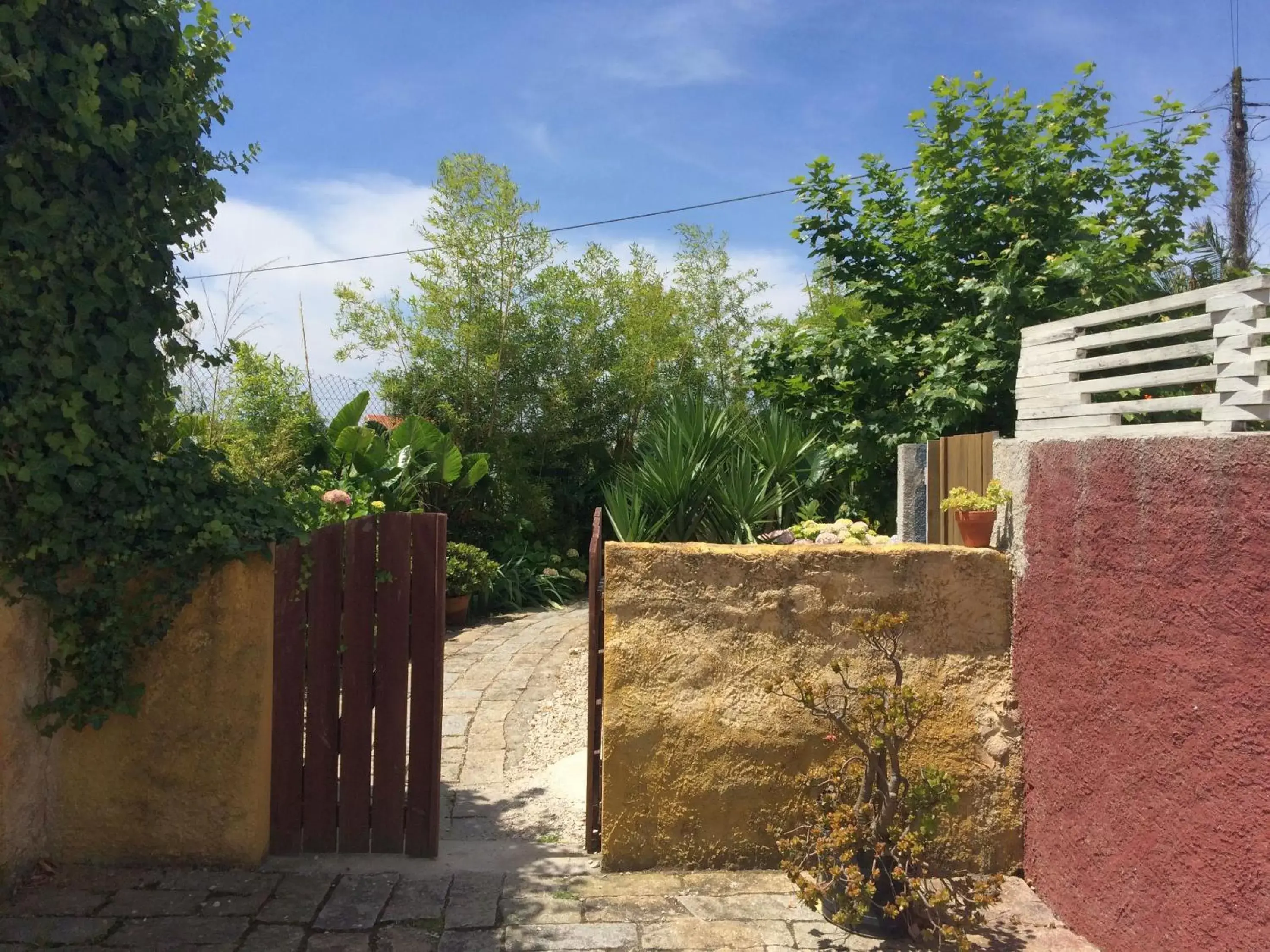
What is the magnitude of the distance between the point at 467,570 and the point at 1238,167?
580 inches

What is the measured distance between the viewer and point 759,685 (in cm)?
382

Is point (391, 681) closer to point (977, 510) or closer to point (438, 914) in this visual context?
point (438, 914)

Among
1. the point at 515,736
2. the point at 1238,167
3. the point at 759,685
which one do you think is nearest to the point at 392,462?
the point at 515,736

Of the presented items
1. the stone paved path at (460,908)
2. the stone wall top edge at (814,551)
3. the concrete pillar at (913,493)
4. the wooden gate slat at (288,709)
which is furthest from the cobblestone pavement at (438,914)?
the concrete pillar at (913,493)

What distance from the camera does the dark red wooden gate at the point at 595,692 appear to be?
12.9ft

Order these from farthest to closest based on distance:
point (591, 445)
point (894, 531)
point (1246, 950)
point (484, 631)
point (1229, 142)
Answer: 1. point (1229, 142)
2. point (591, 445)
3. point (484, 631)
4. point (894, 531)
5. point (1246, 950)

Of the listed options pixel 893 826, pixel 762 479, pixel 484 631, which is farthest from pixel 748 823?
pixel 484 631

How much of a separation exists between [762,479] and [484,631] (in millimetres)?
3519

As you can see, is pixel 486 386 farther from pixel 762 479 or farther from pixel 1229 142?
pixel 1229 142

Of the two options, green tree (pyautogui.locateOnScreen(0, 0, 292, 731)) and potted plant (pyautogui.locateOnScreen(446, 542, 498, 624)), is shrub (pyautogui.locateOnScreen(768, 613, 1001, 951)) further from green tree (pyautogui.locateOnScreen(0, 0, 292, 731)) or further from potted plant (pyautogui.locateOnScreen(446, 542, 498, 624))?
potted plant (pyautogui.locateOnScreen(446, 542, 498, 624))

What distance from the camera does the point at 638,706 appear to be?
3.79 metres

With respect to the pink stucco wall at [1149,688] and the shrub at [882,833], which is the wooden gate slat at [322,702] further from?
the pink stucco wall at [1149,688]

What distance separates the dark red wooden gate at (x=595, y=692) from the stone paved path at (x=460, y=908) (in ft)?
0.51

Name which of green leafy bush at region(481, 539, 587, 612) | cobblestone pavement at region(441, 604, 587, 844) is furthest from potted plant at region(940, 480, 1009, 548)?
green leafy bush at region(481, 539, 587, 612)
